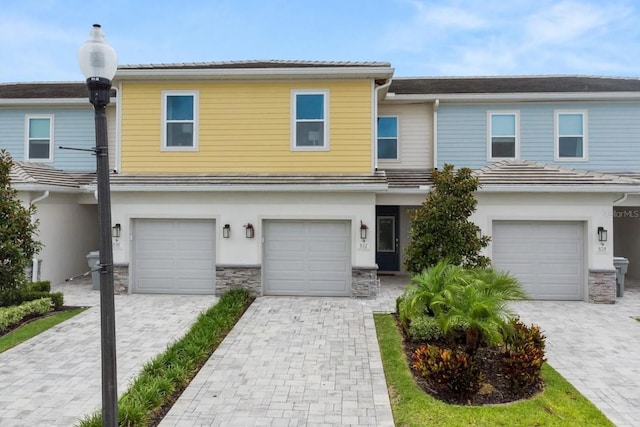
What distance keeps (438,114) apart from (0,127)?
1560cm

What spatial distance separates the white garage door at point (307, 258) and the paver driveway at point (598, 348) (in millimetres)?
4817

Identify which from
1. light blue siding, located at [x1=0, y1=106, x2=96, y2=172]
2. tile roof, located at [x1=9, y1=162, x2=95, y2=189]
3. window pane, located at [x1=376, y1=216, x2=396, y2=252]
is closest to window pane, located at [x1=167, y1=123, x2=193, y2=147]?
tile roof, located at [x1=9, y1=162, x2=95, y2=189]

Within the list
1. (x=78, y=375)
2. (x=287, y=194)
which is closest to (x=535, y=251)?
(x=287, y=194)

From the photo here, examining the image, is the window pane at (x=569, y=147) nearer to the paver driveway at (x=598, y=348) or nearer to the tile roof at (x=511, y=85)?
the tile roof at (x=511, y=85)

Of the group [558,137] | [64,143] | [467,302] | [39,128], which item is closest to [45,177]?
[64,143]

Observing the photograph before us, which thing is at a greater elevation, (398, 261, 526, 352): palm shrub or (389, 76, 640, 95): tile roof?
(389, 76, 640, 95): tile roof

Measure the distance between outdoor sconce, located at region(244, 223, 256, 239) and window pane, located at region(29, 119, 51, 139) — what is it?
9009 millimetres

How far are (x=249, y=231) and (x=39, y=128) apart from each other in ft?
31.0

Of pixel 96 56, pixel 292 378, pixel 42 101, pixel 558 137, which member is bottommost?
pixel 292 378

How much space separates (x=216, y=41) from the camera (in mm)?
21047

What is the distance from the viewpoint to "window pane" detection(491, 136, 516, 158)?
45.3 ft

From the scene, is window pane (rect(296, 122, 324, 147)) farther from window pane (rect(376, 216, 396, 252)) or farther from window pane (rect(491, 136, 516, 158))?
window pane (rect(491, 136, 516, 158))

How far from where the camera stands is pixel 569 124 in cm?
1369

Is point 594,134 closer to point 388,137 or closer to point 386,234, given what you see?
point 388,137
